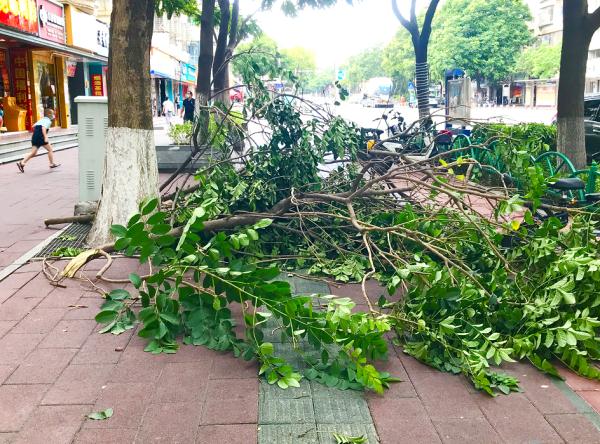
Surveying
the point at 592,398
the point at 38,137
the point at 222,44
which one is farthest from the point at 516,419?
the point at 222,44

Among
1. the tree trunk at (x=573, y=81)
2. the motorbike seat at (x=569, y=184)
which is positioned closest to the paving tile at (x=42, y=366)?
the motorbike seat at (x=569, y=184)

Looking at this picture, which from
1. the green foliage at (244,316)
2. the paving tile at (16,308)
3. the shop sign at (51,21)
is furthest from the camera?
the shop sign at (51,21)

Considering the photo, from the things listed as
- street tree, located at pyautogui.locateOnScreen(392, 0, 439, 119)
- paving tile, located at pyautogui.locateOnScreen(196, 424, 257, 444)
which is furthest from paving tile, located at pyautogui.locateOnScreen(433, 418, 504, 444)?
street tree, located at pyautogui.locateOnScreen(392, 0, 439, 119)

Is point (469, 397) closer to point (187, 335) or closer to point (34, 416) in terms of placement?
point (187, 335)

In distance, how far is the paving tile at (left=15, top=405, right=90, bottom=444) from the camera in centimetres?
304

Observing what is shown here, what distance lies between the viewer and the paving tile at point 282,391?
11.4ft

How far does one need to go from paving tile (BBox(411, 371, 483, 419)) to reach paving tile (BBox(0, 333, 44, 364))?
2445 mm

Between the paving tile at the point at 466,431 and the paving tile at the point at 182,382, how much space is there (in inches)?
50.7

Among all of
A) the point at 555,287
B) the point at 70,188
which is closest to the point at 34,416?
the point at 555,287

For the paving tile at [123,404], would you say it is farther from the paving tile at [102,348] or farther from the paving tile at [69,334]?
the paving tile at [69,334]

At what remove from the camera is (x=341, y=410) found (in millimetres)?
3330

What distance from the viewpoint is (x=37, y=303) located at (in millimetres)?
4961

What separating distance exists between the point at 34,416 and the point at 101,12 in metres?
39.9

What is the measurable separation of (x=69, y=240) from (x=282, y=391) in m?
4.18
